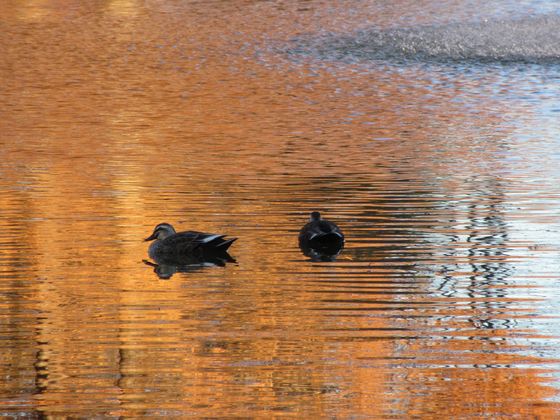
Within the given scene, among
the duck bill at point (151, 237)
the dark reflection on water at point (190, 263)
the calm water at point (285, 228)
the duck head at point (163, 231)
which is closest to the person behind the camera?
the calm water at point (285, 228)

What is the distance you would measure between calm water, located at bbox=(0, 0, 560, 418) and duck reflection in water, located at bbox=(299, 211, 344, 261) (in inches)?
6.7

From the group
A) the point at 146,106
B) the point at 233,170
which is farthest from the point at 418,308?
the point at 146,106

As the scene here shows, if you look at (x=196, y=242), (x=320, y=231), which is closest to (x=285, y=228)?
(x=320, y=231)

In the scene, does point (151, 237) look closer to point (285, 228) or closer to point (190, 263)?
point (190, 263)

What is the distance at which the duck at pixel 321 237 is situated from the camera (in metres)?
13.5

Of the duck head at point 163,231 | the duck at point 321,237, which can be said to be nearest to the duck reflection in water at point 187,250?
the duck head at point 163,231

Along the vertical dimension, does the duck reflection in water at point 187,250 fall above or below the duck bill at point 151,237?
above

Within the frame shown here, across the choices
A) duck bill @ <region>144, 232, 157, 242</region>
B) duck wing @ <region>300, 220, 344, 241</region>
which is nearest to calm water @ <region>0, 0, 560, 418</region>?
duck bill @ <region>144, 232, 157, 242</region>

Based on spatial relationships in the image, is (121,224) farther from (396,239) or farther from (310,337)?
(310,337)

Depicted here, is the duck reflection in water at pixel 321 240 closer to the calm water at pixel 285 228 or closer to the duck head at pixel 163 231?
the calm water at pixel 285 228

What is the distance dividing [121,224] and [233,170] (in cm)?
419

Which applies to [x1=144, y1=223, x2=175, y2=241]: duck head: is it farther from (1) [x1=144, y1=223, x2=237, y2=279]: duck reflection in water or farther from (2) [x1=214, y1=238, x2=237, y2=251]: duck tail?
(2) [x1=214, y1=238, x2=237, y2=251]: duck tail

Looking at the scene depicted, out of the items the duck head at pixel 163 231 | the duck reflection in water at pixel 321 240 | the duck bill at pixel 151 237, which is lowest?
the duck bill at pixel 151 237

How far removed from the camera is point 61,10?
46.2m
